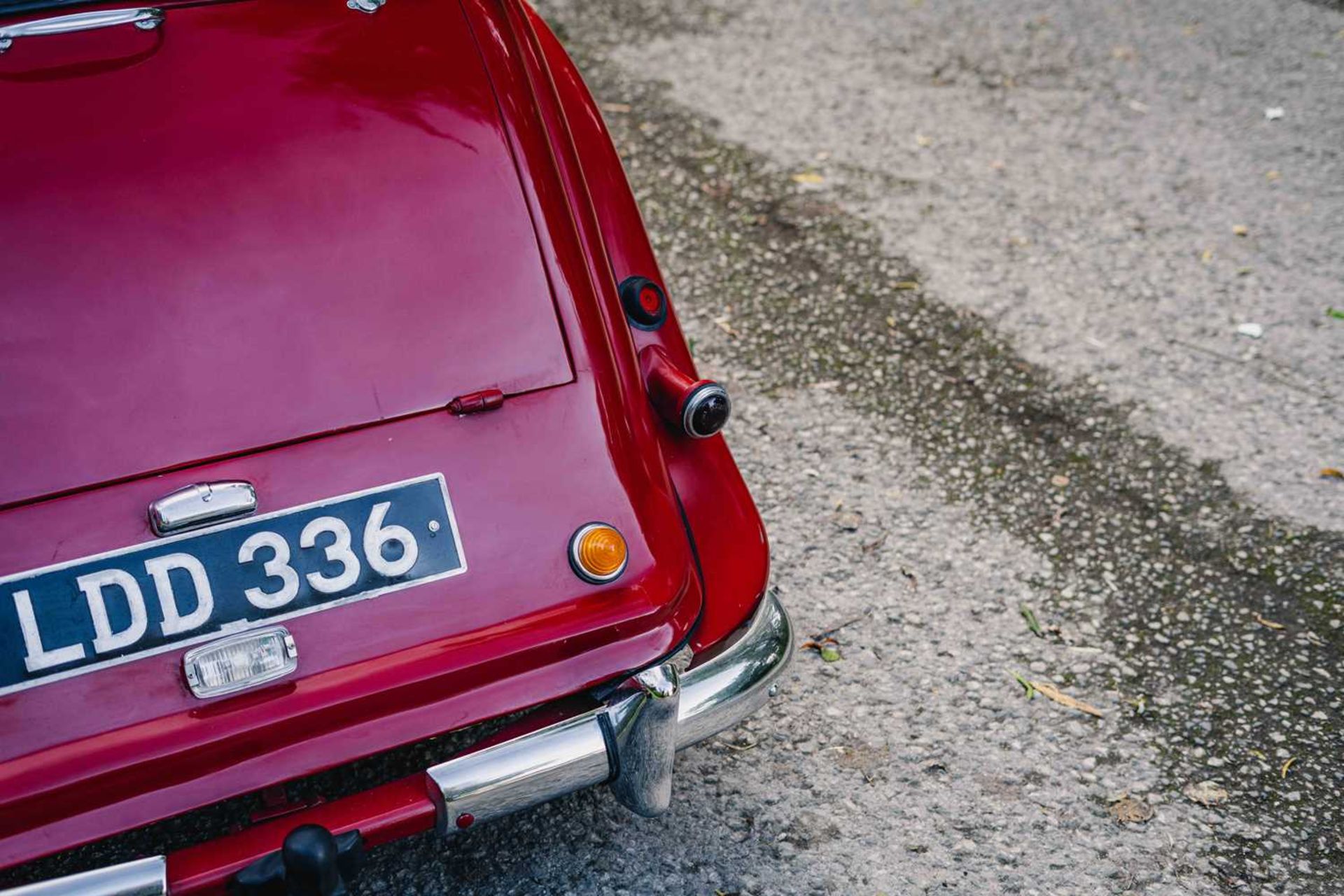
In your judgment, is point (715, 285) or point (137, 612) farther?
point (715, 285)

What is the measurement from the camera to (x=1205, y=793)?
2.76 meters

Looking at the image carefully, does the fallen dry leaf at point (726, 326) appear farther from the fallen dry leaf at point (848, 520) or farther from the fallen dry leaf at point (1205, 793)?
the fallen dry leaf at point (1205, 793)

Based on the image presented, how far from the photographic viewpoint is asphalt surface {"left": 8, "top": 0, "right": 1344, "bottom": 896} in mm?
2652

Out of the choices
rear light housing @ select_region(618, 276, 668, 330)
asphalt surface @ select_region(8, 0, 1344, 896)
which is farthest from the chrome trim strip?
rear light housing @ select_region(618, 276, 668, 330)

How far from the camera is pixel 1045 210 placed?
4984mm

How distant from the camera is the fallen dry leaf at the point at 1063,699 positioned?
2.97 meters

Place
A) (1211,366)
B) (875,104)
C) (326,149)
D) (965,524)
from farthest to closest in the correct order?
(875,104), (1211,366), (965,524), (326,149)

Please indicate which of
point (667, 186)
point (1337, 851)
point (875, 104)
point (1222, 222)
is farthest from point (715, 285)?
point (1337, 851)

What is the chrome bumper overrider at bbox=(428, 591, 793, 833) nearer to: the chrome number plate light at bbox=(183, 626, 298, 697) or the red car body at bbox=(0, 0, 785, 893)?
the red car body at bbox=(0, 0, 785, 893)

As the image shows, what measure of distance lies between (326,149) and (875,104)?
396 cm

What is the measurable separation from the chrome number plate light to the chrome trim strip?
28cm

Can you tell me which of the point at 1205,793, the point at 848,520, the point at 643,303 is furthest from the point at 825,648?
the point at 643,303

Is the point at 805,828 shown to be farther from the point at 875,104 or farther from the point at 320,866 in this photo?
the point at 875,104

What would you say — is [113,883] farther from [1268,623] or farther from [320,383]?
[1268,623]
